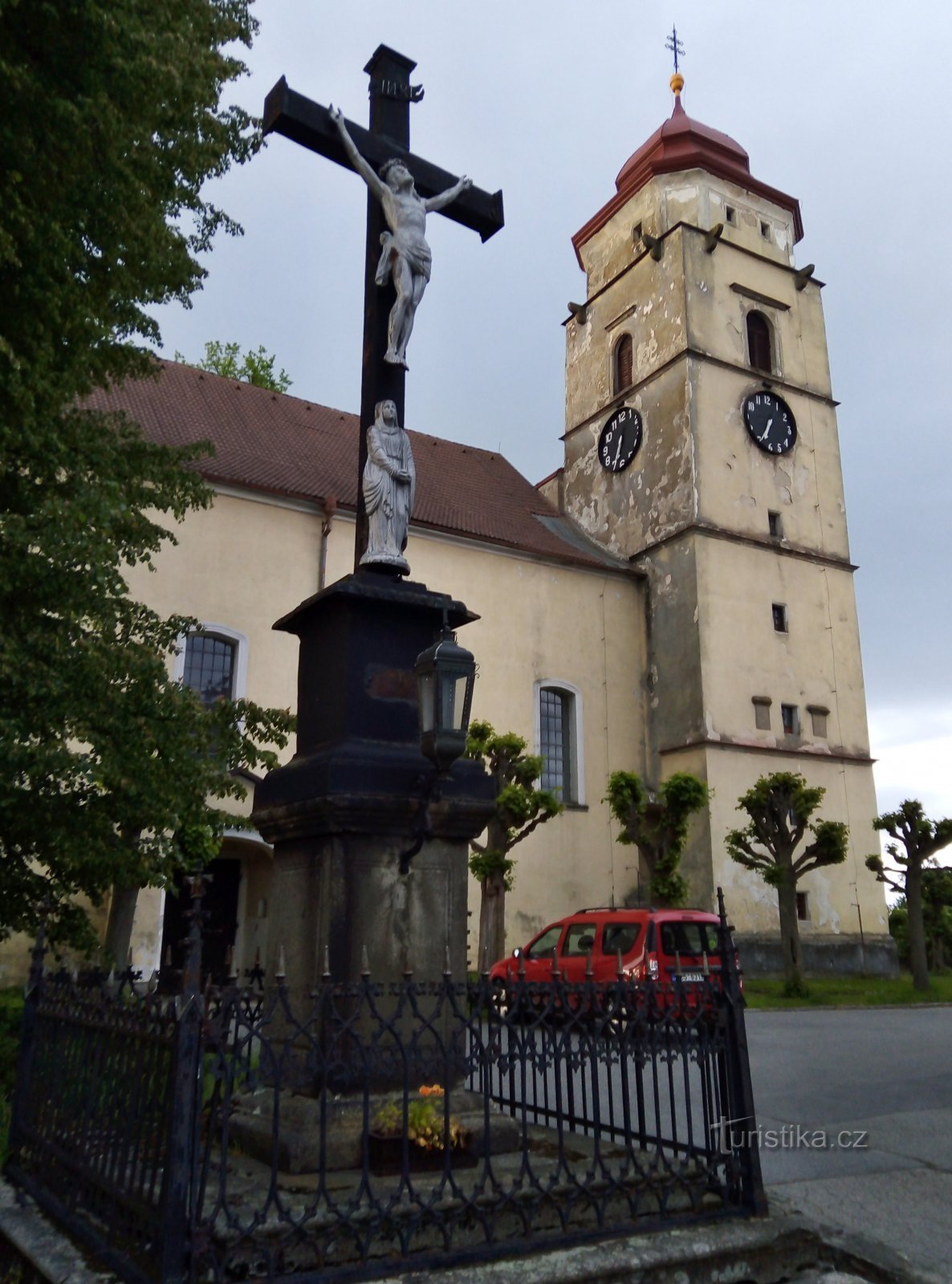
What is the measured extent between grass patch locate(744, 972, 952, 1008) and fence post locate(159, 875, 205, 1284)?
552 inches

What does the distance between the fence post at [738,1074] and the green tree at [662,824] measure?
15.0m

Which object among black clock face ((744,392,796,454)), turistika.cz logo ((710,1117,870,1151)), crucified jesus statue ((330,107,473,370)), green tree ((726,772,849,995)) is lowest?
turistika.cz logo ((710,1117,870,1151))

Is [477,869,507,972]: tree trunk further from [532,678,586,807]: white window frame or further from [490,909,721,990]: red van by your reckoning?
[532,678,586,807]: white window frame

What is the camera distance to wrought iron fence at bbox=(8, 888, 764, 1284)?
3354mm

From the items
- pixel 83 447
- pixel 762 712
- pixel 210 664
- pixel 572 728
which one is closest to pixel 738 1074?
pixel 83 447

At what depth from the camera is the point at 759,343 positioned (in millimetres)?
27234

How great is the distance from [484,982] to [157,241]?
7.24 m

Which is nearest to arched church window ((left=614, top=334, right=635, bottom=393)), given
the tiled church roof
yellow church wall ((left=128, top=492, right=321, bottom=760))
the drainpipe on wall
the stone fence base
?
the tiled church roof

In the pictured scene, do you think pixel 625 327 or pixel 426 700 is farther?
pixel 625 327

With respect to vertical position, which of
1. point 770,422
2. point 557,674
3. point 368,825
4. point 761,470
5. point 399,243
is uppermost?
point 770,422

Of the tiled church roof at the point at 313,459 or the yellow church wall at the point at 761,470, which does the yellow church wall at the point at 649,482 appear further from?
the tiled church roof at the point at 313,459

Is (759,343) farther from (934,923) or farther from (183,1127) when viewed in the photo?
(183,1127)

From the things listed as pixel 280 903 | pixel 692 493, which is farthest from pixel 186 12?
pixel 692 493

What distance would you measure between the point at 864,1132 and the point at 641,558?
19.4 metres
